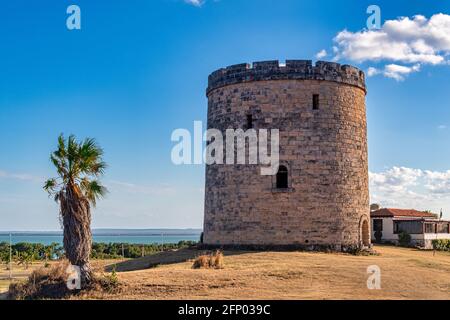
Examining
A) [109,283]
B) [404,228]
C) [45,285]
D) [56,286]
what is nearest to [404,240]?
[404,228]

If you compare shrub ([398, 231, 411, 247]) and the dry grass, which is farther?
shrub ([398, 231, 411, 247])

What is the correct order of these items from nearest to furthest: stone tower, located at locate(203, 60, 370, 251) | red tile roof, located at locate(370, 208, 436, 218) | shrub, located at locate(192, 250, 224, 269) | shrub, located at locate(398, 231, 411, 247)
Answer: shrub, located at locate(192, 250, 224, 269)
stone tower, located at locate(203, 60, 370, 251)
shrub, located at locate(398, 231, 411, 247)
red tile roof, located at locate(370, 208, 436, 218)

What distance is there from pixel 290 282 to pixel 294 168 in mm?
7826

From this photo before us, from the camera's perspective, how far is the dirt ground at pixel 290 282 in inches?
621

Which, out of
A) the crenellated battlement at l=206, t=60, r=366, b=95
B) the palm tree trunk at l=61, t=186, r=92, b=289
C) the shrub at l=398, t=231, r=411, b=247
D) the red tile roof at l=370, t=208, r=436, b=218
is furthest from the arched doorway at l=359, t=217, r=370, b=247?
the palm tree trunk at l=61, t=186, r=92, b=289

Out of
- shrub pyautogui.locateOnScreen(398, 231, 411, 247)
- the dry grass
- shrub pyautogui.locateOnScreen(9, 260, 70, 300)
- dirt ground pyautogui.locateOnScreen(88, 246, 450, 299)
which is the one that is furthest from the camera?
shrub pyautogui.locateOnScreen(398, 231, 411, 247)

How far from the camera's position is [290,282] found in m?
17.0

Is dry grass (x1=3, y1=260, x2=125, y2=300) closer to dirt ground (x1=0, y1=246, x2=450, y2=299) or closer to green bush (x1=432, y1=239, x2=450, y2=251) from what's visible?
dirt ground (x1=0, y1=246, x2=450, y2=299)

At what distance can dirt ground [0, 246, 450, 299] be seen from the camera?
15.8 metres

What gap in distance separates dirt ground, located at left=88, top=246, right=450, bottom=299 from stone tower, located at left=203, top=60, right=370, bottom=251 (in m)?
3.44

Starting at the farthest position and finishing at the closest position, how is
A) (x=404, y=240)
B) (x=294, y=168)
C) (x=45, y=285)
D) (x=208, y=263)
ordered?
(x=404, y=240), (x=294, y=168), (x=208, y=263), (x=45, y=285)

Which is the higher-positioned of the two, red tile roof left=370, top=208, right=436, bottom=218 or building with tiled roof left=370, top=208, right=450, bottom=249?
red tile roof left=370, top=208, right=436, bottom=218

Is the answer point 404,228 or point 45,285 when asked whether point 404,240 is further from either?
point 45,285
